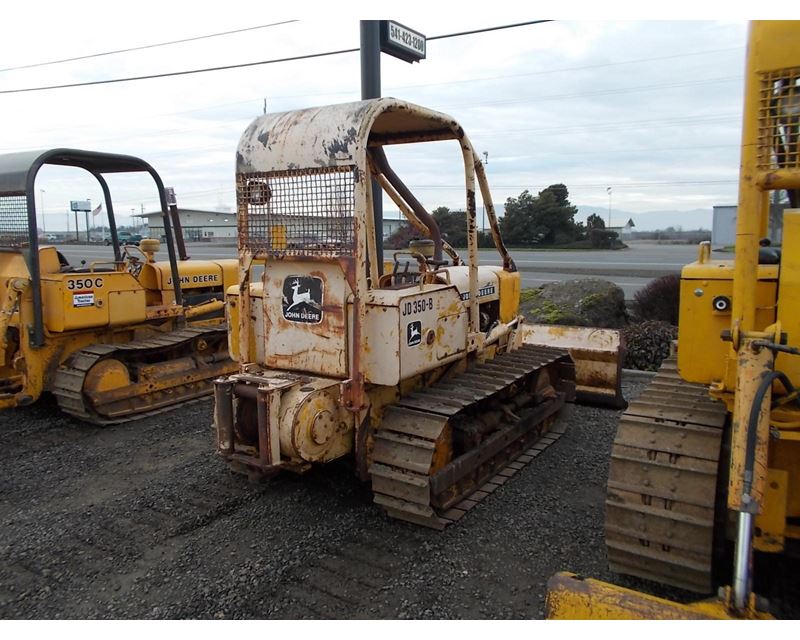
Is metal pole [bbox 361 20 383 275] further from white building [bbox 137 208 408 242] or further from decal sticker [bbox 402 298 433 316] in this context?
white building [bbox 137 208 408 242]

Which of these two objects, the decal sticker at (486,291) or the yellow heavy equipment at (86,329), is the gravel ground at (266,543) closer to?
the yellow heavy equipment at (86,329)

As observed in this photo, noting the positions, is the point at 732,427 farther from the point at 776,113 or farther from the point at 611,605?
the point at 776,113

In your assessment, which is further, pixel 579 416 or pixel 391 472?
pixel 579 416

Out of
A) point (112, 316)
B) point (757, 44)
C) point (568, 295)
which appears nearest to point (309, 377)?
point (757, 44)

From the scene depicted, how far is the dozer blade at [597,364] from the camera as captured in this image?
7.28 meters

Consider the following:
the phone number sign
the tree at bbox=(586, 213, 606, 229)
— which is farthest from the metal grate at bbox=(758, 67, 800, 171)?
the tree at bbox=(586, 213, 606, 229)

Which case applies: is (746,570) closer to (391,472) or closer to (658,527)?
(658,527)

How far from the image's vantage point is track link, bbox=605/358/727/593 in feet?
11.0

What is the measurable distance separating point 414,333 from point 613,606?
2421 mm

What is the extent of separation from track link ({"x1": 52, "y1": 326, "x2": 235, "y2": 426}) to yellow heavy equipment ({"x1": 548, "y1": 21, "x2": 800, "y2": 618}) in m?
5.64

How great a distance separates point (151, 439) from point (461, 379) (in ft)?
11.1

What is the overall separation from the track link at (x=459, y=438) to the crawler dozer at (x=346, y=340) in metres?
0.02

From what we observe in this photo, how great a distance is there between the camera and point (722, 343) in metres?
3.58

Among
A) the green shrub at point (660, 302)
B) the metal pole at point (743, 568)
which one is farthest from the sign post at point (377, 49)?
the metal pole at point (743, 568)
